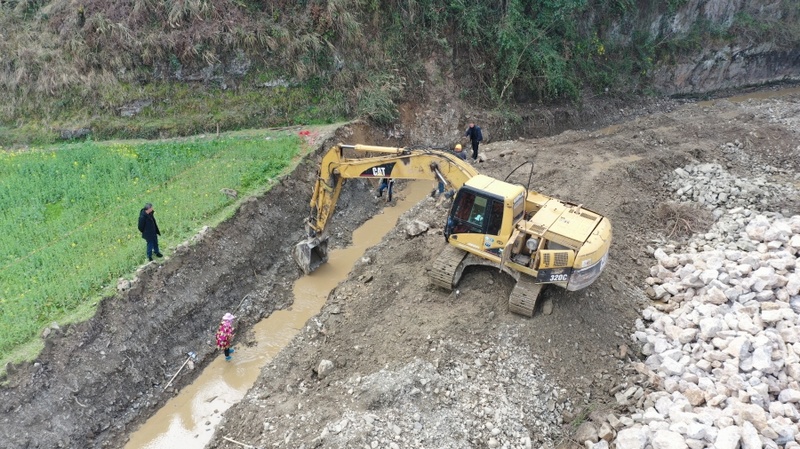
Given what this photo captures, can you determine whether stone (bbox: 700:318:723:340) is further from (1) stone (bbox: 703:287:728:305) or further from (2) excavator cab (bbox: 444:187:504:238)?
(2) excavator cab (bbox: 444:187:504:238)

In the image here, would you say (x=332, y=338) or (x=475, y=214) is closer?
(x=475, y=214)

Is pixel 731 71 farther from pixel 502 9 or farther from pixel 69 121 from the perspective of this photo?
pixel 69 121

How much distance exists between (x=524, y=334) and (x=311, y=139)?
10.3 m

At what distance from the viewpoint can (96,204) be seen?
43.7 ft

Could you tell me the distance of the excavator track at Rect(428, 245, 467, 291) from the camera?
10.3 metres

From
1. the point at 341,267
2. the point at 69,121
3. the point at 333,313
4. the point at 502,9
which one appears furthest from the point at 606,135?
the point at 69,121

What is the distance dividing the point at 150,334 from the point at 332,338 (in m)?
3.52

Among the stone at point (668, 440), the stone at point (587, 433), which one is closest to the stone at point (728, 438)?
the stone at point (668, 440)

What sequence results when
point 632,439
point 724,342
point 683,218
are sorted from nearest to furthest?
point 632,439 < point 724,342 < point 683,218

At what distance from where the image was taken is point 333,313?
36.4 feet

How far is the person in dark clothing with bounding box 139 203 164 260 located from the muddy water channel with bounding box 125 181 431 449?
268 cm

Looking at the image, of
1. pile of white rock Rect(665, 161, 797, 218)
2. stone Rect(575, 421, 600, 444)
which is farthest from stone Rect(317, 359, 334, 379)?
pile of white rock Rect(665, 161, 797, 218)

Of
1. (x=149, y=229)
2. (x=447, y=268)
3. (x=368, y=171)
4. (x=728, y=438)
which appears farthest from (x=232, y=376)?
(x=728, y=438)

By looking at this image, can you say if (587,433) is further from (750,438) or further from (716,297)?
(716,297)
